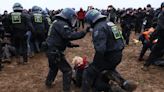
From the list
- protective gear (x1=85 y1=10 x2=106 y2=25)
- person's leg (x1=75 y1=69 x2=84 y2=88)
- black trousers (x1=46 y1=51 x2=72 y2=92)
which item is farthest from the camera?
person's leg (x1=75 y1=69 x2=84 y2=88)

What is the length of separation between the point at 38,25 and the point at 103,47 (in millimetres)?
7372

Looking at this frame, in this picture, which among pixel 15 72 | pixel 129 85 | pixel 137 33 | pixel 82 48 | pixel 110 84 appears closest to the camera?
pixel 129 85

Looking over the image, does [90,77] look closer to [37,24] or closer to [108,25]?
[108,25]

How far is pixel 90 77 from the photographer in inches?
312

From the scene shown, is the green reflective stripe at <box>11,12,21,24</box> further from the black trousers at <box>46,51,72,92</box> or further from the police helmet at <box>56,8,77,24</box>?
the police helmet at <box>56,8,77,24</box>

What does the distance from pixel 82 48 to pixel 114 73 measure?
373 inches

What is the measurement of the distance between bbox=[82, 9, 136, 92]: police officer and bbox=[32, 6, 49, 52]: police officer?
21.5 feet

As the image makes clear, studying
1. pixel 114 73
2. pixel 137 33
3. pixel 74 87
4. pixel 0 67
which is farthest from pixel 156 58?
pixel 137 33

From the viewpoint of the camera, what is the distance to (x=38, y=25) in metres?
14.2

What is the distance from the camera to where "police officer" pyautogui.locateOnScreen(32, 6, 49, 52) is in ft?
46.3

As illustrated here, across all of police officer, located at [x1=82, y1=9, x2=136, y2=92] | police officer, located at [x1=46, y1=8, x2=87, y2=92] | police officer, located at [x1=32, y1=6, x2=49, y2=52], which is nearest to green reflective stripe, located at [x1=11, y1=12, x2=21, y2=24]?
police officer, located at [x1=32, y1=6, x2=49, y2=52]

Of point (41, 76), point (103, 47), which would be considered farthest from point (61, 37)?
point (41, 76)

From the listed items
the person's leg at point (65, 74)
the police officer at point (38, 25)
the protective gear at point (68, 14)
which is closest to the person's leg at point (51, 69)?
the person's leg at point (65, 74)

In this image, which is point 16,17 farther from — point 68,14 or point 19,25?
point 68,14
